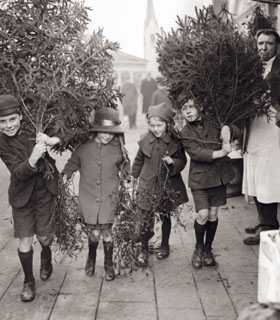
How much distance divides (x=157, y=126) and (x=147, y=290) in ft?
5.01

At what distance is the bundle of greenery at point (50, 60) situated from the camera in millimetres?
3863

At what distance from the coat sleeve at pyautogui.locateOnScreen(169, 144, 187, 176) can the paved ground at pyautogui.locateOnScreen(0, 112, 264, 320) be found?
53cm

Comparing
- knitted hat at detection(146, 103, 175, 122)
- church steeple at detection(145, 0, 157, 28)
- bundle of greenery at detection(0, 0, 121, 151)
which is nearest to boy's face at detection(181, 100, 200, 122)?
knitted hat at detection(146, 103, 175, 122)

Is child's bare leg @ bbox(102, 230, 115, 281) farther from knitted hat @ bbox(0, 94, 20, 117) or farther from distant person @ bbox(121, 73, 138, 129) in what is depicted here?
distant person @ bbox(121, 73, 138, 129)

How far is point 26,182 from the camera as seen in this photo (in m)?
4.03

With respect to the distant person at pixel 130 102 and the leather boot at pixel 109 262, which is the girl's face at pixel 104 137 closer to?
the leather boot at pixel 109 262

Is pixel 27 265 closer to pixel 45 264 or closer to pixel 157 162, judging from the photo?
pixel 45 264

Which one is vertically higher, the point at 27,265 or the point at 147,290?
the point at 27,265

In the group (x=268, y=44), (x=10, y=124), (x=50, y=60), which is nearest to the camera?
(x=10, y=124)

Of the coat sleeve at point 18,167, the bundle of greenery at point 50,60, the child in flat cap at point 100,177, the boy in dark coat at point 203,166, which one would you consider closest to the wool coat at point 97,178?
the child in flat cap at point 100,177

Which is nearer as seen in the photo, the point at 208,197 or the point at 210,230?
the point at 208,197

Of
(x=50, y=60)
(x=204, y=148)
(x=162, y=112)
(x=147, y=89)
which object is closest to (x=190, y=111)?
(x=162, y=112)

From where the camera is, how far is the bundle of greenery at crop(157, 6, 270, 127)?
4266 millimetres

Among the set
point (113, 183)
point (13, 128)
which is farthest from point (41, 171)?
point (113, 183)
